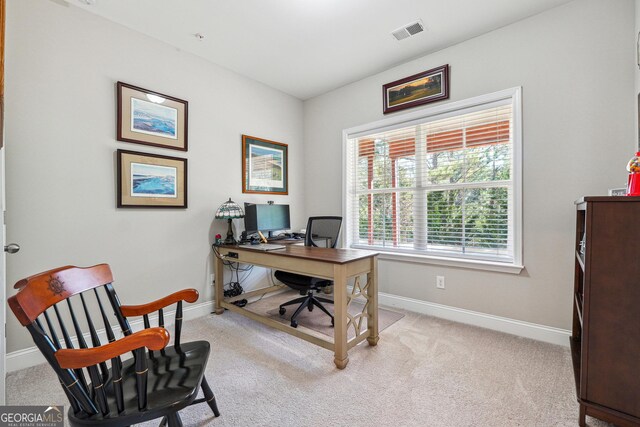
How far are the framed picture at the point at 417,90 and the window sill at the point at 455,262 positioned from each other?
1624mm

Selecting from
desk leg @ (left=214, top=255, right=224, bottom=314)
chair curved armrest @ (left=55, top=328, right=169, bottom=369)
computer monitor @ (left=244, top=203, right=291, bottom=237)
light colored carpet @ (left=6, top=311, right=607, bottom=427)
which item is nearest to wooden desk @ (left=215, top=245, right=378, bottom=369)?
light colored carpet @ (left=6, top=311, right=607, bottom=427)

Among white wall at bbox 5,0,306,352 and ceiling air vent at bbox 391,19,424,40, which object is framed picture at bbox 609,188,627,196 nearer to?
ceiling air vent at bbox 391,19,424,40

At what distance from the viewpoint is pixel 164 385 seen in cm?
117

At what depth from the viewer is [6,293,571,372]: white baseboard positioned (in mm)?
2020

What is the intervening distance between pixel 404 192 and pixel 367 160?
66cm

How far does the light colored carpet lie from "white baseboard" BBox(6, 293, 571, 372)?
78 millimetres

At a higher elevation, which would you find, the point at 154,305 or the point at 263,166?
the point at 263,166

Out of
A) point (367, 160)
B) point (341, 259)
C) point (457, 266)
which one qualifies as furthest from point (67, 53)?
point (457, 266)

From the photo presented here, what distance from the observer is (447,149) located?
2.90 m

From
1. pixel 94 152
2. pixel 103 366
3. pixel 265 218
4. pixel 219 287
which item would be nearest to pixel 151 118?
pixel 94 152

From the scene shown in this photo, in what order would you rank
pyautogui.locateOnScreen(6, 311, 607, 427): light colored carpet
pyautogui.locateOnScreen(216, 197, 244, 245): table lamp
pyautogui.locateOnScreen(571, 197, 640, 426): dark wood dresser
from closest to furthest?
pyautogui.locateOnScreen(571, 197, 640, 426): dark wood dresser, pyautogui.locateOnScreen(6, 311, 607, 427): light colored carpet, pyautogui.locateOnScreen(216, 197, 244, 245): table lamp

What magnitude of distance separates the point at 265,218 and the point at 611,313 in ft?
9.44

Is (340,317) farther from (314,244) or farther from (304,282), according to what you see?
(314,244)

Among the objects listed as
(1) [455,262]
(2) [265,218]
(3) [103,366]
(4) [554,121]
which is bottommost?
(3) [103,366]
